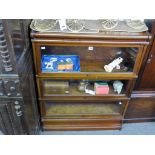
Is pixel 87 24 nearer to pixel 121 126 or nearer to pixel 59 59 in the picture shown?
pixel 59 59

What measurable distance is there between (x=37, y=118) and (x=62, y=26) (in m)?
0.76

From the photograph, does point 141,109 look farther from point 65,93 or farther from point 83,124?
point 65,93

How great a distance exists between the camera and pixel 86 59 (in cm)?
144

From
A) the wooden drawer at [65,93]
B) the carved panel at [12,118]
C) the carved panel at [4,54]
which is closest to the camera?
the carved panel at [4,54]

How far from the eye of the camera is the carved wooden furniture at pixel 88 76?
44.9 inches

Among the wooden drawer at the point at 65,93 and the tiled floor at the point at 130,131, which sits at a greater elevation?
the wooden drawer at the point at 65,93

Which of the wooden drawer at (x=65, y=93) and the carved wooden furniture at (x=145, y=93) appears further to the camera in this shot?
the wooden drawer at (x=65, y=93)

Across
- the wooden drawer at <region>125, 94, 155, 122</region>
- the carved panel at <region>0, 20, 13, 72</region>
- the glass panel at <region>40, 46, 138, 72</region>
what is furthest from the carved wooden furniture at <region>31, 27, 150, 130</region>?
the carved panel at <region>0, 20, 13, 72</region>

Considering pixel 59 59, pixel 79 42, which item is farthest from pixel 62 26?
pixel 59 59

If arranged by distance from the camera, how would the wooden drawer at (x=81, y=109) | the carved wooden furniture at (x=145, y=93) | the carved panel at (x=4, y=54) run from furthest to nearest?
the wooden drawer at (x=81, y=109), the carved wooden furniture at (x=145, y=93), the carved panel at (x=4, y=54)

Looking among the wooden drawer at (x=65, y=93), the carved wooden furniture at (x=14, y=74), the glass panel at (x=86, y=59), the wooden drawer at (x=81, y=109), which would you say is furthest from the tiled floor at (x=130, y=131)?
the glass panel at (x=86, y=59)

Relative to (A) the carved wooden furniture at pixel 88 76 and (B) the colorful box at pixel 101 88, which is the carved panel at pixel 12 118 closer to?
(A) the carved wooden furniture at pixel 88 76

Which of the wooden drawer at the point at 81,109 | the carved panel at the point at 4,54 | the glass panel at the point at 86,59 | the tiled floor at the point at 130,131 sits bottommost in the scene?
the tiled floor at the point at 130,131

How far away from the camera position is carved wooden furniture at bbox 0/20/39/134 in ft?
2.77
